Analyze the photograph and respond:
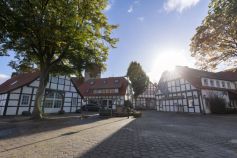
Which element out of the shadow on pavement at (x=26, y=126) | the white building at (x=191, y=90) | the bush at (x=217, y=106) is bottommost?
the shadow on pavement at (x=26, y=126)

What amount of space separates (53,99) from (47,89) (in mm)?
1937

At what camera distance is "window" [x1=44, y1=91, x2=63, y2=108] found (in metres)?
22.0

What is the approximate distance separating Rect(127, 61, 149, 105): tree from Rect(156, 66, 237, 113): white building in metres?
5.78

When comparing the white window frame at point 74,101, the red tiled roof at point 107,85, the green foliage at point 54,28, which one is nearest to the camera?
the green foliage at point 54,28

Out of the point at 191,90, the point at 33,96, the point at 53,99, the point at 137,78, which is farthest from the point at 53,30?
the point at 137,78

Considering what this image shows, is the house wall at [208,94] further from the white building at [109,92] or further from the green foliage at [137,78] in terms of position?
the white building at [109,92]

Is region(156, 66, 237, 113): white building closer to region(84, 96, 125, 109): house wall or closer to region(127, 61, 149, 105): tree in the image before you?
region(127, 61, 149, 105): tree

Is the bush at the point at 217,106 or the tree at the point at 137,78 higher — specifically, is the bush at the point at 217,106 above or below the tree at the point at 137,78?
below

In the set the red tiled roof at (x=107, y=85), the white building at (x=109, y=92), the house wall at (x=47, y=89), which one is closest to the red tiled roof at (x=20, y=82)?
the house wall at (x=47, y=89)

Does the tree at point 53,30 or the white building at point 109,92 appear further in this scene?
the white building at point 109,92

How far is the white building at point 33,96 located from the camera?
60.7 feet

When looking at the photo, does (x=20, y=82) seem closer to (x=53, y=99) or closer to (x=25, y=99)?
(x=25, y=99)

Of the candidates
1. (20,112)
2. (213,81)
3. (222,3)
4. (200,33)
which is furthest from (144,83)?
(222,3)

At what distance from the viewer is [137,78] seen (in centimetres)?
3884
